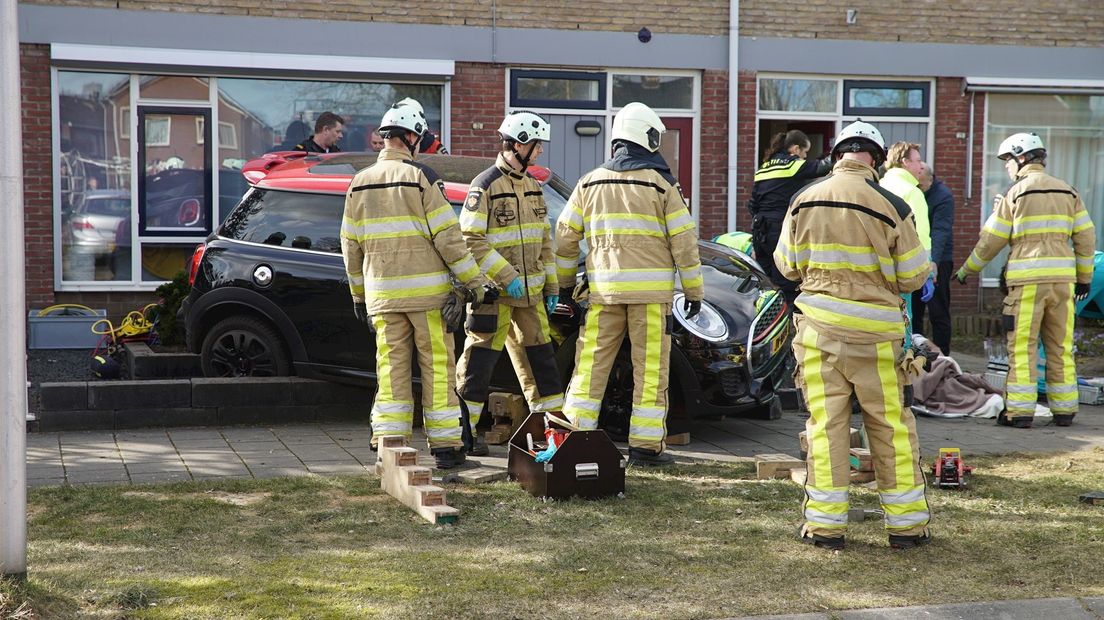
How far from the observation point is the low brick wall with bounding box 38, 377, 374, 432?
8.59 m

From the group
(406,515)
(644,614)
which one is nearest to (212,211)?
(406,515)

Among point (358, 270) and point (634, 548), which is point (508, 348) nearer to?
point (358, 270)

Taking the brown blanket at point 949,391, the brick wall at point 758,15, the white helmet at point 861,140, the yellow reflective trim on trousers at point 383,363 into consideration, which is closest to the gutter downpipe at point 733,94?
the brick wall at point 758,15

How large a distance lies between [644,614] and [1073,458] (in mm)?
4446

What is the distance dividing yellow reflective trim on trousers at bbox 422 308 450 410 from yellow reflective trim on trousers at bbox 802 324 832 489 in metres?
2.31

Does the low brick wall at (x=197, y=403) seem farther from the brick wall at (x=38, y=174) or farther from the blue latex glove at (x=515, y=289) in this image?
the brick wall at (x=38, y=174)

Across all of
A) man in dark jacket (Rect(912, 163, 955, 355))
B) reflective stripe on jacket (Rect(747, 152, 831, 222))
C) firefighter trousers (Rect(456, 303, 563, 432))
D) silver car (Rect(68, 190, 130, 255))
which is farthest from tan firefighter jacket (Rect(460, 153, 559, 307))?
silver car (Rect(68, 190, 130, 255))

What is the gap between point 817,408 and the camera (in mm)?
5609

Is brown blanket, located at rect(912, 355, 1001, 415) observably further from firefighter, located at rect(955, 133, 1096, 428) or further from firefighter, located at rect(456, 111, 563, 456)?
firefighter, located at rect(456, 111, 563, 456)

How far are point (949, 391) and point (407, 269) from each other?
5.03m

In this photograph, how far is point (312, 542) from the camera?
5.63 meters

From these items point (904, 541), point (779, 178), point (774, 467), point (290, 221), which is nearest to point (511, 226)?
point (774, 467)

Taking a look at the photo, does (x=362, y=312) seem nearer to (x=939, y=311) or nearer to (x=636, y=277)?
(x=636, y=277)

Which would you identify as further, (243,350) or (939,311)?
(939,311)
